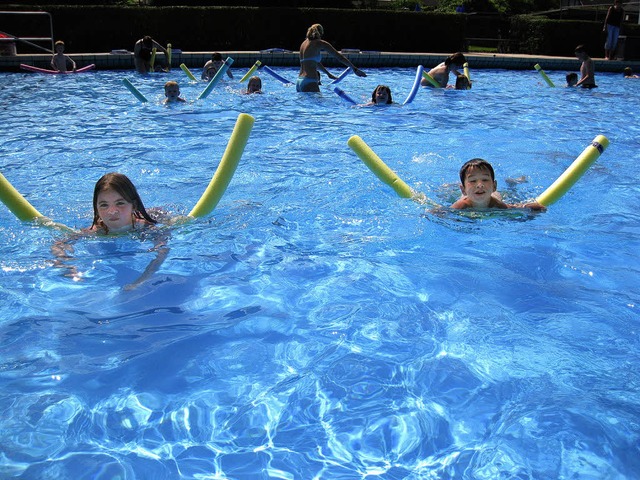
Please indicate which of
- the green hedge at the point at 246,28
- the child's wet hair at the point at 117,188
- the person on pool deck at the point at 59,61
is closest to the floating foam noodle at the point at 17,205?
the child's wet hair at the point at 117,188

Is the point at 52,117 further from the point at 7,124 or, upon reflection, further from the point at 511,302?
the point at 511,302

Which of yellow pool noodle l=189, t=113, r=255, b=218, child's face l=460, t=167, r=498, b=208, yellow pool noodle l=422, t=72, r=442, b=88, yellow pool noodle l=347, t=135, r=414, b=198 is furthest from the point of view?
yellow pool noodle l=422, t=72, r=442, b=88

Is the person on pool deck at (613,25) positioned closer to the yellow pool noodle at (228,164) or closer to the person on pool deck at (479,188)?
the person on pool deck at (479,188)

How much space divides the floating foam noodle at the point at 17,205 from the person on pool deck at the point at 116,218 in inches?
9.6

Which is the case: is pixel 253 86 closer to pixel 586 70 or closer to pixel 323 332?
pixel 586 70

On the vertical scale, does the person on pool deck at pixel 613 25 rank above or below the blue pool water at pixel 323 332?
above

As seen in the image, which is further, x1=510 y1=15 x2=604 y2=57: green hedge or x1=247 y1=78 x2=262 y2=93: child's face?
x1=510 y1=15 x2=604 y2=57: green hedge

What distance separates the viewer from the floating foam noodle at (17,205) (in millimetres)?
4683

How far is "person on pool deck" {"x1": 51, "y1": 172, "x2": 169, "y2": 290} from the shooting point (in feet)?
14.6

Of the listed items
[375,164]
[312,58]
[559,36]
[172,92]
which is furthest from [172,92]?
[559,36]

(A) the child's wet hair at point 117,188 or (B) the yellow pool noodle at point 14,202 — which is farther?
(B) the yellow pool noodle at point 14,202

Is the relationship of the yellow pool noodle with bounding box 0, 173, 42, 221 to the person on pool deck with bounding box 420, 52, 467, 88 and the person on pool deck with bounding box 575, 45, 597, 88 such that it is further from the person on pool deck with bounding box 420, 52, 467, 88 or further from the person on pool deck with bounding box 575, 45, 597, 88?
the person on pool deck with bounding box 575, 45, 597, 88

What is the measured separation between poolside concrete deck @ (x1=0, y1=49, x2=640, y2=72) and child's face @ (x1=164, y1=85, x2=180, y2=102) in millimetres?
6615

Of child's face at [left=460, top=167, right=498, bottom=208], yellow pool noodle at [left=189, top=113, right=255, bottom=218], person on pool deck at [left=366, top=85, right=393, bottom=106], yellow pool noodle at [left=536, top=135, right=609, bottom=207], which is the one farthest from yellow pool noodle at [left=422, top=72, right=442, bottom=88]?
yellow pool noodle at [left=189, top=113, right=255, bottom=218]
